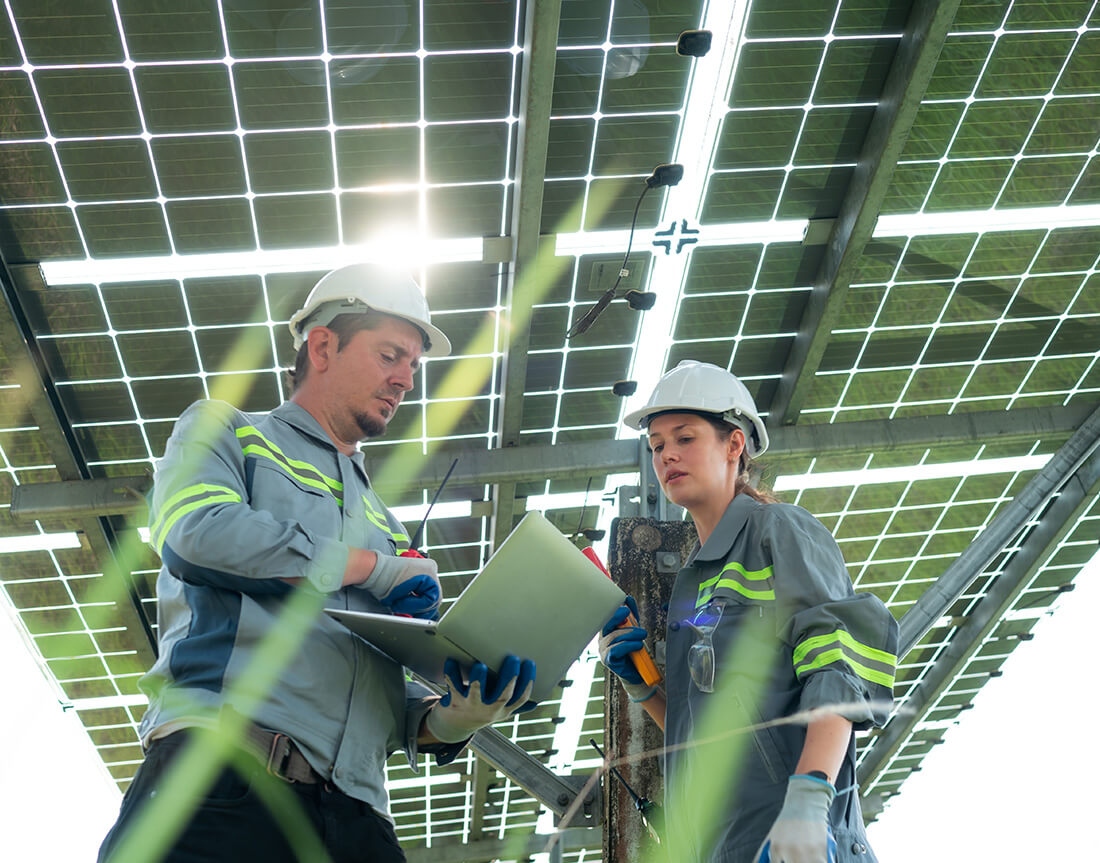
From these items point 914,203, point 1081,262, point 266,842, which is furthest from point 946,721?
point 266,842

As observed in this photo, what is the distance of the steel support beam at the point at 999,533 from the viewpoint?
552 inches

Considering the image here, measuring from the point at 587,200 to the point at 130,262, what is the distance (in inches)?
180

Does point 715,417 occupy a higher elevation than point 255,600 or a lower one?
higher

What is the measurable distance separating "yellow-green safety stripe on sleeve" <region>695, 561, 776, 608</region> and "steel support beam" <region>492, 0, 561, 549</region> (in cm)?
619

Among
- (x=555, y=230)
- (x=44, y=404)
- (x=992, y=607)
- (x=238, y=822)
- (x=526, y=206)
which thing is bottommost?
(x=238, y=822)

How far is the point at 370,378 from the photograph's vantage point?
437 cm

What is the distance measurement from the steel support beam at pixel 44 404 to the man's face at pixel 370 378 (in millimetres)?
7914

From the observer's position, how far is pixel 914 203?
11.8 meters

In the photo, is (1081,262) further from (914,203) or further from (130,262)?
(130,262)

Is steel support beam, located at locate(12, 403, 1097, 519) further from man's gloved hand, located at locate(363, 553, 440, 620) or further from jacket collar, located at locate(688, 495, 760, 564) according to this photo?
man's gloved hand, located at locate(363, 553, 440, 620)

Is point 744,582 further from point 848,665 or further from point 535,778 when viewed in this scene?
point 535,778

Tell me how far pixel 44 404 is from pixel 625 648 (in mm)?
9293

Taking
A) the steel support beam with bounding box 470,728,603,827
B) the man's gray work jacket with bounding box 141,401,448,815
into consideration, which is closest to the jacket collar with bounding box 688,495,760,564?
the man's gray work jacket with bounding box 141,401,448,815

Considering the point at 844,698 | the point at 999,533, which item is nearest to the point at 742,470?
the point at 844,698
